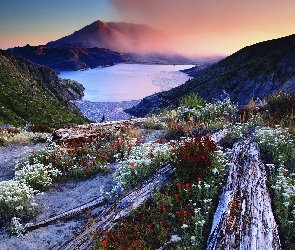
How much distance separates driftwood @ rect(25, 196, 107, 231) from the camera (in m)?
6.74

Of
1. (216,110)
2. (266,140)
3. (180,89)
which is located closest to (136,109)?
(180,89)

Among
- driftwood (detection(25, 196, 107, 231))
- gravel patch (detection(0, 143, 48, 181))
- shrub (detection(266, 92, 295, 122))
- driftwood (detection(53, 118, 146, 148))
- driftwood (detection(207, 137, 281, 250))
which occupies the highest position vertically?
shrub (detection(266, 92, 295, 122))

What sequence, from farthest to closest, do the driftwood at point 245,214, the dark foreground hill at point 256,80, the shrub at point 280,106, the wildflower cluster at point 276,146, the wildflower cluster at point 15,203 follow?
the dark foreground hill at point 256,80 < the shrub at point 280,106 < the wildflower cluster at point 276,146 < the wildflower cluster at point 15,203 < the driftwood at point 245,214

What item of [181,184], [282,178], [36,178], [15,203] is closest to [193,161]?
[181,184]

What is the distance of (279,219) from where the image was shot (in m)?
5.49

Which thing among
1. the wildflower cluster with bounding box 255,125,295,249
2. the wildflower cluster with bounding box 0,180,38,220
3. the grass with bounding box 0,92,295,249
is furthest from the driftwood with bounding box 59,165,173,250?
the wildflower cluster with bounding box 255,125,295,249

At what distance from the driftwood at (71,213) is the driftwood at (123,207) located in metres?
0.92

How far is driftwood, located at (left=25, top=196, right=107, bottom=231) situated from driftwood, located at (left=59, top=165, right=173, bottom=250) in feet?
3.01

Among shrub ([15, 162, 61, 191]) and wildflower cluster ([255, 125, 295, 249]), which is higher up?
wildflower cluster ([255, 125, 295, 249])

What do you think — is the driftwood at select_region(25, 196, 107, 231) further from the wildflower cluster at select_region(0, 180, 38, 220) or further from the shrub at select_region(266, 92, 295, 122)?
the shrub at select_region(266, 92, 295, 122)

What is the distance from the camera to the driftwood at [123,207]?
18.7 ft

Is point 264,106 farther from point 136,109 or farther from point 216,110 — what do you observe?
point 136,109

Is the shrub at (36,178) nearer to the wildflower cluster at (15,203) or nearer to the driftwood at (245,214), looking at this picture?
the wildflower cluster at (15,203)

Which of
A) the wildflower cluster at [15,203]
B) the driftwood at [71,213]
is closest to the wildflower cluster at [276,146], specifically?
the driftwood at [71,213]
